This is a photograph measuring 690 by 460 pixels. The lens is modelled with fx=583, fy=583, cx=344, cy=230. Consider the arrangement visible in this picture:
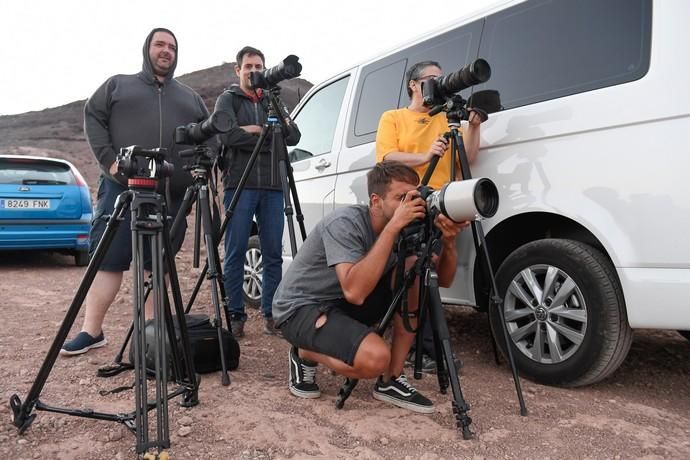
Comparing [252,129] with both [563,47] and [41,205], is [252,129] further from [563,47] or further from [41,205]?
[41,205]

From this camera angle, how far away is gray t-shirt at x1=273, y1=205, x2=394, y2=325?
7.95ft

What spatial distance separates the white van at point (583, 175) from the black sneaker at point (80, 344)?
2023 mm

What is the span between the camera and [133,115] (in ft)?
10.6

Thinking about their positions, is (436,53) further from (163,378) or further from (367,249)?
(163,378)

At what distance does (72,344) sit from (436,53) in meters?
2.59

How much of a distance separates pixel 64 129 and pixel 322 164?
2326 cm

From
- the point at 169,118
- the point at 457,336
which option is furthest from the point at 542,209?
the point at 169,118

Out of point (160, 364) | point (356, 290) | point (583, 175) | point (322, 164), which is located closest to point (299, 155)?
point (322, 164)

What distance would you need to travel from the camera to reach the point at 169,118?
10.9 feet

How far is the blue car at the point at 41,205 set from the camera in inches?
252

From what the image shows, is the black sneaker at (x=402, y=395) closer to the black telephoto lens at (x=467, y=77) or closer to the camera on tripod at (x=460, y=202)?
the camera on tripod at (x=460, y=202)

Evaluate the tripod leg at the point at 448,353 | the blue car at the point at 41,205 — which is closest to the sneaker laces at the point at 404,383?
the tripod leg at the point at 448,353

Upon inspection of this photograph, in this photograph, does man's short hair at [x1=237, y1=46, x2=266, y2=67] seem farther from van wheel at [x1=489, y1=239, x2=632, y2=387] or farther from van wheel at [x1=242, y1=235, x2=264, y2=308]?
van wheel at [x1=489, y1=239, x2=632, y2=387]

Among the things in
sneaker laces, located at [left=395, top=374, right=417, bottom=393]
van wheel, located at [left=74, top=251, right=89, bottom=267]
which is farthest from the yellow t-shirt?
van wheel, located at [left=74, top=251, right=89, bottom=267]
